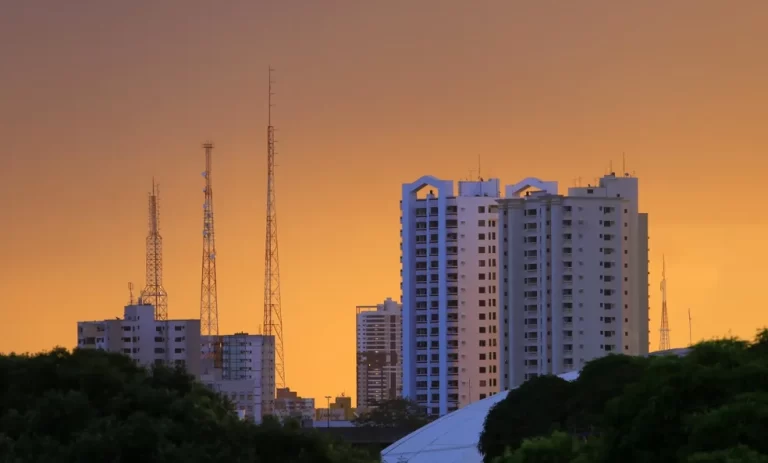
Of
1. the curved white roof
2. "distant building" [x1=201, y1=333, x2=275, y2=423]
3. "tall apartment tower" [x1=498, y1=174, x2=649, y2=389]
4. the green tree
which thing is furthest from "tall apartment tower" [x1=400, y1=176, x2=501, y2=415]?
the green tree

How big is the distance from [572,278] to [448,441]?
70.5 meters

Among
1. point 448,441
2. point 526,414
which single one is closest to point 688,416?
point 526,414

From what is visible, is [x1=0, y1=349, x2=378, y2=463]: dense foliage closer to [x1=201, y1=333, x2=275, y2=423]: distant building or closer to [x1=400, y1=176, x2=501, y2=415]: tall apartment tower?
[x1=400, y1=176, x2=501, y2=415]: tall apartment tower

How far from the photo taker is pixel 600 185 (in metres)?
165

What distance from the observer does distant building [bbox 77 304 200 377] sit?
181375 millimetres

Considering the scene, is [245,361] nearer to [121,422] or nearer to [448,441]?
[448,441]

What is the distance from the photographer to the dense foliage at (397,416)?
156m

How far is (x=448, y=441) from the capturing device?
3588 inches

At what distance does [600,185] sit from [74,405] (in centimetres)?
12168

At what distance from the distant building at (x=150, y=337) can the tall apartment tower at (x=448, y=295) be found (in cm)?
2001

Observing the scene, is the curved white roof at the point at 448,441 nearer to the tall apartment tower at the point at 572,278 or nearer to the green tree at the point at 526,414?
the green tree at the point at 526,414

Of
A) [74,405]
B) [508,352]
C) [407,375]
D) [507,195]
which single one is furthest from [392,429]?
[74,405]

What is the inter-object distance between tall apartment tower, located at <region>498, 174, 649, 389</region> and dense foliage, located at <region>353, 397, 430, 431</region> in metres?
8.21

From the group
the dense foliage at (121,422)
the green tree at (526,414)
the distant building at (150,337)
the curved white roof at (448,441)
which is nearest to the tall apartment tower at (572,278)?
the distant building at (150,337)
